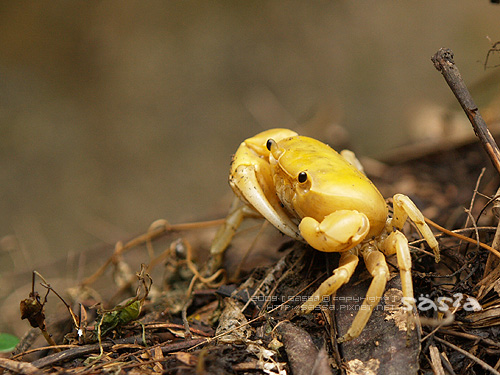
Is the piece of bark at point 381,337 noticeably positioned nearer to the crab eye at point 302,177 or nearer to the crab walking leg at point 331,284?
the crab walking leg at point 331,284

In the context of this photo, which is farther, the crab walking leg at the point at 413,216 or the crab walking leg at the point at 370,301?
the crab walking leg at the point at 413,216

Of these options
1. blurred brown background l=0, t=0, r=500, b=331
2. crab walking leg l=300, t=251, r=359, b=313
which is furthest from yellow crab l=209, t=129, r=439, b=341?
blurred brown background l=0, t=0, r=500, b=331

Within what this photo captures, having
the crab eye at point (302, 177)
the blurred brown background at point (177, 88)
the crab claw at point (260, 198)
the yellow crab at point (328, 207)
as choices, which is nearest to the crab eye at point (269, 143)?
the yellow crab at point (328, 207)

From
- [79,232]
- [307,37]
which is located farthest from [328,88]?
[79,232]

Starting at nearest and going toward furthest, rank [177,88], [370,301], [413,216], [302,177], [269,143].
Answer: [370,301], [413,216], [302,177], [269,143], [177,88]

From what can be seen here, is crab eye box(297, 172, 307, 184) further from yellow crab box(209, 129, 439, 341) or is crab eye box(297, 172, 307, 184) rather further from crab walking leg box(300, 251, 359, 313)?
crab walking leg box(300, 251, 359, 313)

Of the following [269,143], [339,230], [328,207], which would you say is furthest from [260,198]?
[339,230]

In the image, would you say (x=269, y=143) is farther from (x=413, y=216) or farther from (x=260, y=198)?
(x=413, y=216)
